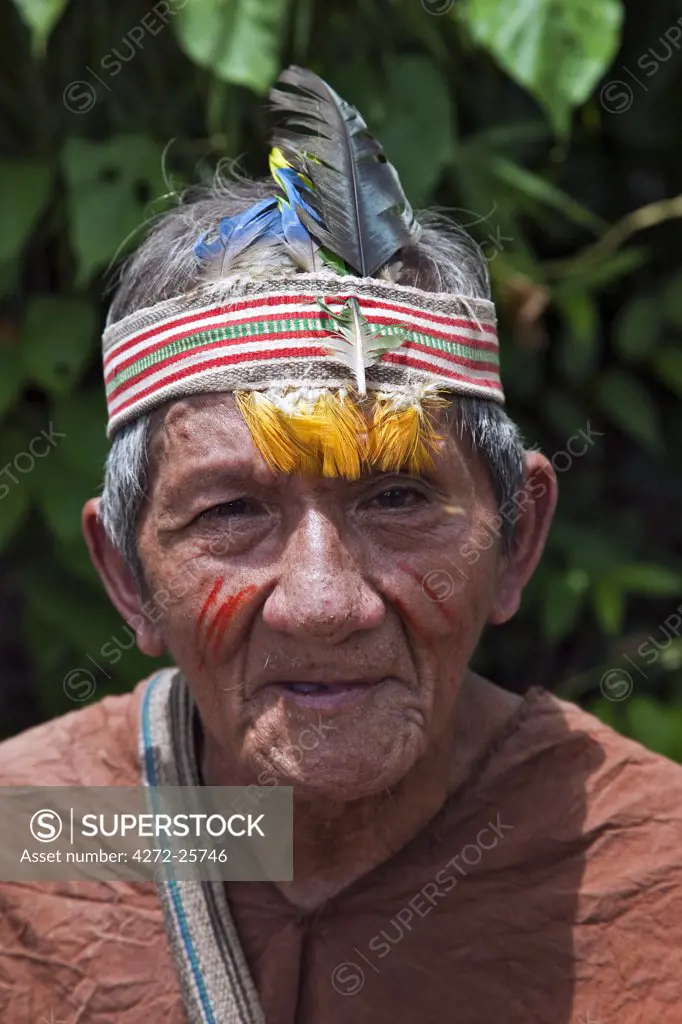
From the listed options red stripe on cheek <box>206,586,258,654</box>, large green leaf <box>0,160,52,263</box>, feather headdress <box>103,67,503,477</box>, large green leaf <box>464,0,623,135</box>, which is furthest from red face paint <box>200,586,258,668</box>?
large green leaf <box>0,160,52,263</box>

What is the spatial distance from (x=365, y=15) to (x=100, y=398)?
140 cm

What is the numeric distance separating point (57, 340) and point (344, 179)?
5.80ft

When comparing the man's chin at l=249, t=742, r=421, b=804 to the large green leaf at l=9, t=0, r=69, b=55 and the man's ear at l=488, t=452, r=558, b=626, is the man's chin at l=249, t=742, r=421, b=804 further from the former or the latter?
the large green leaf at l=9, t=0, r=69, b=55

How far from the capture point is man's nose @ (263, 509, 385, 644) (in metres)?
1.78

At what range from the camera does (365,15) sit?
3525 millimetres

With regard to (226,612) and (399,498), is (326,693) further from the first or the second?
(399,498)

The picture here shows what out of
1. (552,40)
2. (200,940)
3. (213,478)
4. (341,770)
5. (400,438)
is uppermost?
(552,40)

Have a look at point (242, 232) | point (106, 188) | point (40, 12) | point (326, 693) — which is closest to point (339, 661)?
point (326, 693)

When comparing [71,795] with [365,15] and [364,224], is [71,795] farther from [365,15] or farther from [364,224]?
[365,15]

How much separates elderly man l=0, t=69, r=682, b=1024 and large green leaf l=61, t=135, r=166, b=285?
113 cm

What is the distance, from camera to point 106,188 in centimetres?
341

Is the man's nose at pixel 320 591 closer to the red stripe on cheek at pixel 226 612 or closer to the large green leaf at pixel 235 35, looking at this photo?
the red stripe on cheek at pixel 226 612

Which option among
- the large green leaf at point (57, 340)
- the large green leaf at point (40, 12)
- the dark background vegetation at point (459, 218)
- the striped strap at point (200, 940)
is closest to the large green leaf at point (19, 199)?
the dark background vegetation at point (459, 218)

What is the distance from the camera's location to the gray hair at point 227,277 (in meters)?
2.02
